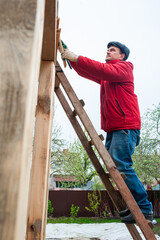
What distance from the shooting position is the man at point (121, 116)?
7.33ft

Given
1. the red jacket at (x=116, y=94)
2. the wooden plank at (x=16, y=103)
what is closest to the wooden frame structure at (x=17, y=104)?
the wooden plank at (x=16, y=103)

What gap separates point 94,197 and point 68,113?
9.07m

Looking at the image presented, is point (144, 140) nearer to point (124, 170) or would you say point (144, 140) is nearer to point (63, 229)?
point (63, 229)

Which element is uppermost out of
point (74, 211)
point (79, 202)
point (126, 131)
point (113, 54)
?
point (113, 54)

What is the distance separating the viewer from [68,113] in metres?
2.66

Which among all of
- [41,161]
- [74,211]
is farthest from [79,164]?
[41,161]

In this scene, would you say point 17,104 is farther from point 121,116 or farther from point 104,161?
point 121,116

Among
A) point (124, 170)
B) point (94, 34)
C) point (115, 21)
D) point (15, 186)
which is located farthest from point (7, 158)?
point (115, 21)

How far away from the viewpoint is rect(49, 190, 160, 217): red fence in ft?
35.6

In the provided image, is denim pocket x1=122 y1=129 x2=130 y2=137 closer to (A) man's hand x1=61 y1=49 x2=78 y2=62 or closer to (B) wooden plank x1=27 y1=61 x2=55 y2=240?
(A) man's hand x1=61 y1=49 x2=78 y2=62

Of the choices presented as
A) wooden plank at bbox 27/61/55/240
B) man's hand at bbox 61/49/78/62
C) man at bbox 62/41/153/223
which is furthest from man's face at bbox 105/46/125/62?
wooden plank at bbox 27/61/55/240

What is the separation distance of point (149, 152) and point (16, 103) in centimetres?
1167

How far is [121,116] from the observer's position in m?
2.41

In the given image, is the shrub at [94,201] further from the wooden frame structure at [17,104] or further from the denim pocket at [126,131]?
the wooden frame structure at [17,104]
